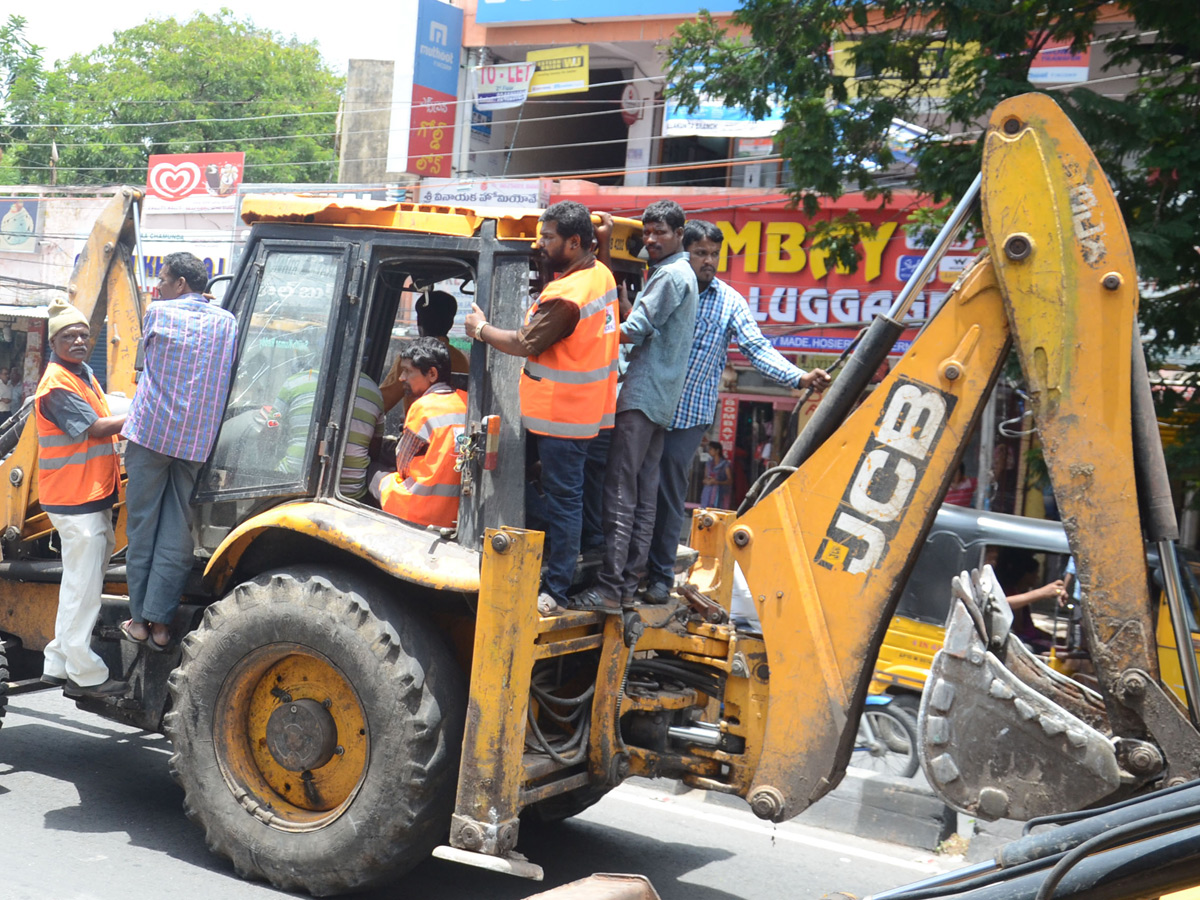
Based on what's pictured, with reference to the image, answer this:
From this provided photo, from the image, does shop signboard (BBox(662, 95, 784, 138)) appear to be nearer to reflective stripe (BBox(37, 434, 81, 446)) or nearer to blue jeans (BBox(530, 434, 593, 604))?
reflective stripe (BBox(37, 434, 81, 446))

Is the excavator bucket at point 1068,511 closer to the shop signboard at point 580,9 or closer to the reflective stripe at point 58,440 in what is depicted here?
the reflective stripe at point 58,440

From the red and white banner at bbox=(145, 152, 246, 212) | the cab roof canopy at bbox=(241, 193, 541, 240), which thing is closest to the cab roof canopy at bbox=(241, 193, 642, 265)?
the cab roof canopy at bbox=(241, 193, 541, 240)

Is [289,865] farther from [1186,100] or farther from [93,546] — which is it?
[1186,100]

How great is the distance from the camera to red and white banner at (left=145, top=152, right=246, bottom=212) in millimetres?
21859

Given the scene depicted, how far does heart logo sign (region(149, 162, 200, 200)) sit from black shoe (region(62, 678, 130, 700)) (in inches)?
727

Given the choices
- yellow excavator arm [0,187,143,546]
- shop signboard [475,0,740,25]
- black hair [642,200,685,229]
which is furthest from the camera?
shop signboard [475,0,740,25]

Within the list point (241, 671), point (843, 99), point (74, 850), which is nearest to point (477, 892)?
point (241, 671)

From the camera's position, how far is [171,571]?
5.00m

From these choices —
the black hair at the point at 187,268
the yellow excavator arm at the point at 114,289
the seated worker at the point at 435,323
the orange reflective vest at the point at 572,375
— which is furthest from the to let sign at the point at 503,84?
the orange reflective vest at the point at 572,375

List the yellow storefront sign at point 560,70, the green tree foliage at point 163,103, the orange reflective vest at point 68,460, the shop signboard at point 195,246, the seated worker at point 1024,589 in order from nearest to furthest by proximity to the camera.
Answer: the orange reflective vest at point 68,460 < the seated worker at point 1024,589 < the yellow storefront sign at point 560,70 < the shop signboard at point 195,246 < the green tree foliage at point 163,103

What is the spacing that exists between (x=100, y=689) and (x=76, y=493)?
2.79 ft

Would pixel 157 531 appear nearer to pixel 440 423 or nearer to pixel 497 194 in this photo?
pixel 440 423

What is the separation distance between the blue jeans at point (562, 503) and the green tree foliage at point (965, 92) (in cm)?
437

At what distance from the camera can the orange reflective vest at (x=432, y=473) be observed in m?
4.68
